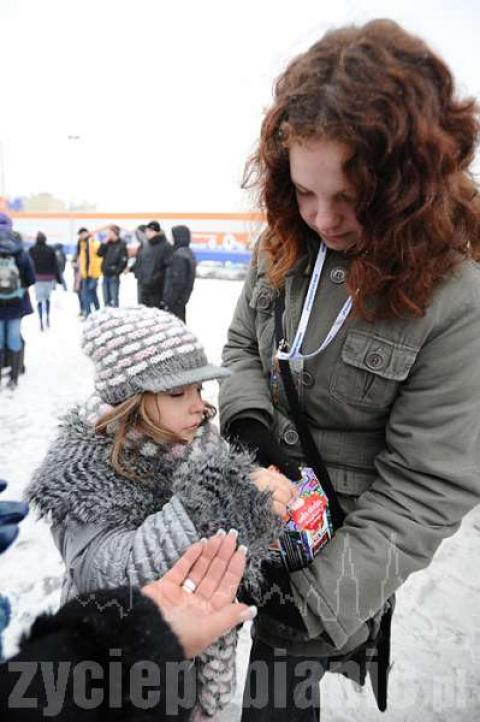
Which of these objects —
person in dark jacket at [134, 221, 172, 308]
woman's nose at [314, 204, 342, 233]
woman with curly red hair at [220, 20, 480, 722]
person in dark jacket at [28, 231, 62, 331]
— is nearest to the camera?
woman with curly red hair at [220, 20, 480, 722]

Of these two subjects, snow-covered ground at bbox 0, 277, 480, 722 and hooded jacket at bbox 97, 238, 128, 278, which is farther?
hooded jacket at bbox 97, 238, 128, 278

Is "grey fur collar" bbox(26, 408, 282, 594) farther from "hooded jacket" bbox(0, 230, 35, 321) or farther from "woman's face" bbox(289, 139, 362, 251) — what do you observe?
"hooded jacket" bbox(0, 230, 35, 321)

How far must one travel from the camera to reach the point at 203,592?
0.97m

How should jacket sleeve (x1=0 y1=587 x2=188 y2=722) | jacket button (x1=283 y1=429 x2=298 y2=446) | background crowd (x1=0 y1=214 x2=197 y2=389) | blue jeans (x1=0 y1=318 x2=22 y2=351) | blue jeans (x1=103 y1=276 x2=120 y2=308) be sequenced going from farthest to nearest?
blue jeans (x1=103 y1=276 x2=120 y2=308) → blue jeans (x1=0 y1=318 x2=22 y2=351) → background crowd (x1=0 y1=214 x2=197 y2=389) → jacket button (x1=283 y1=429 x2=298 y2=446) → jacket sleeve (x1=0 y1=587 x2=188 y2=722)

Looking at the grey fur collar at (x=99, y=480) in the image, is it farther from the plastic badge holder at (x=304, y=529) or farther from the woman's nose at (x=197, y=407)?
the plastic badge holder at (x=304, y=529)

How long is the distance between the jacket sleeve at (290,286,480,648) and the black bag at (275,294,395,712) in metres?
0.12

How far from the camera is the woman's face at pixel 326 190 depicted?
0.88 m

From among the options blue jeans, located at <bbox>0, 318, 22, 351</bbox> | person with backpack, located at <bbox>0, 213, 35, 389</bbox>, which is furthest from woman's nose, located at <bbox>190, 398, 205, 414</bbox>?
blue jeans, located at <bbox>0, 318, 22, 351</bbox>

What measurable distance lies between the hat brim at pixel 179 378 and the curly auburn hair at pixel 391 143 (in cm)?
41

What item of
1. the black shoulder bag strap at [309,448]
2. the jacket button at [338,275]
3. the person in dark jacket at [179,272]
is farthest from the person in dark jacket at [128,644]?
the person in dark jacket at [179,272]

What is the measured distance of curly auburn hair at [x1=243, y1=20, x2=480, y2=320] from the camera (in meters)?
0.82

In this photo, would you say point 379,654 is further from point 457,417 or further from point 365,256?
point 365,256

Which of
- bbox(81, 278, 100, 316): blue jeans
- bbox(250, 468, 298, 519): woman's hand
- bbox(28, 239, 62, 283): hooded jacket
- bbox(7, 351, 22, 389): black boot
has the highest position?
bbox(250, 468, 298, 519): woman's hand

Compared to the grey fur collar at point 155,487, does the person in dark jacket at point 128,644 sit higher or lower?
lower
